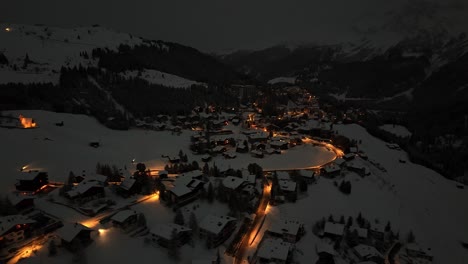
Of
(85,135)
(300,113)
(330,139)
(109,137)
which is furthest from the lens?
(300,113)

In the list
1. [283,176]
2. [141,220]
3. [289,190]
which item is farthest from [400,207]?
[141,220]

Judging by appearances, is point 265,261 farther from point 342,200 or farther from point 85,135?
point 85,135

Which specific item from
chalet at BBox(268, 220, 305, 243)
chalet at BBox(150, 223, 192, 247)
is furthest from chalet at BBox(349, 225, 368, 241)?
chalet at BBox(150, 223, 192, 247)

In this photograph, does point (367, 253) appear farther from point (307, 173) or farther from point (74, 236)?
point (74, 236)

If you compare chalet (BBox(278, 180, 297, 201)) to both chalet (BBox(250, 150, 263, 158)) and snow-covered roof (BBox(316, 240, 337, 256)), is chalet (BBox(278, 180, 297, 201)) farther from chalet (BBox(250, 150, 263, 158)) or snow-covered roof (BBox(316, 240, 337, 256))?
chalet (BBox(250, 150, 263, 158))

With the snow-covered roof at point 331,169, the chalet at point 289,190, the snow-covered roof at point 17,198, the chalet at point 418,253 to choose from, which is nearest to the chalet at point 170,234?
the snow-covered roof at point 17,198

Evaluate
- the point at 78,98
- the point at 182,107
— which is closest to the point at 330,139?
the point at 182,107
